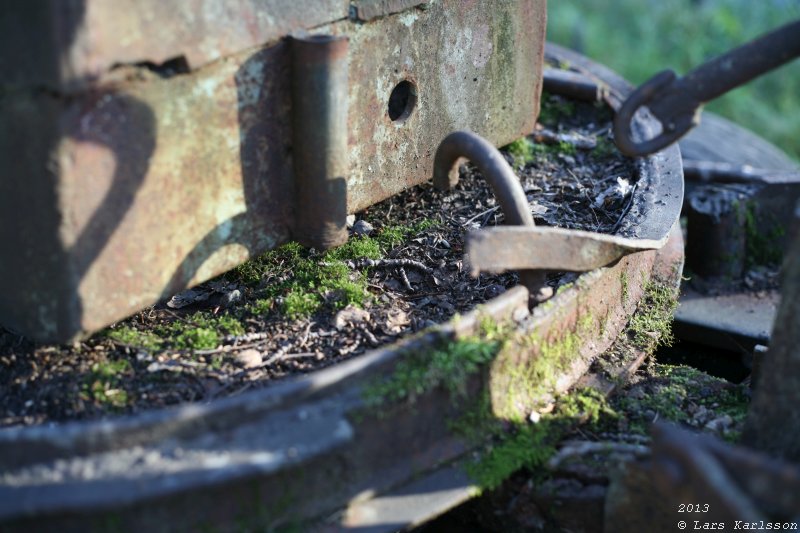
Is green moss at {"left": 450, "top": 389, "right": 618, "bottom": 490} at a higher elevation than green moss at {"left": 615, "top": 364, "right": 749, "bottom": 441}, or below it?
higher

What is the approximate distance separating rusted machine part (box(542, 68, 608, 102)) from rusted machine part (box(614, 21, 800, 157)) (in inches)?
78.8

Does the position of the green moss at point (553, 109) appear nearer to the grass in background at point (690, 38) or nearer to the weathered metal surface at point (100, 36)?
the weathered metal surface at point (100, 36)

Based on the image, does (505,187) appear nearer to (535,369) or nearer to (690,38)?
(535,369)

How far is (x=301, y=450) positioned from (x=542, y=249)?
1.09m

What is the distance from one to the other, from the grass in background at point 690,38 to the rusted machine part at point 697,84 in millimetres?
6902

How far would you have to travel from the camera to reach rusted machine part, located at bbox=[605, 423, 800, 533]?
2.38 meters

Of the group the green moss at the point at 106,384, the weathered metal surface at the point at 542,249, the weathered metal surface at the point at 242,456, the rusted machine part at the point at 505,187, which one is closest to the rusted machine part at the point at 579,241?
the weathered metal surface at the point at 542,249

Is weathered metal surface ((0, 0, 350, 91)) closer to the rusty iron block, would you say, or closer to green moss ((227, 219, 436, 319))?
the rusty iron block

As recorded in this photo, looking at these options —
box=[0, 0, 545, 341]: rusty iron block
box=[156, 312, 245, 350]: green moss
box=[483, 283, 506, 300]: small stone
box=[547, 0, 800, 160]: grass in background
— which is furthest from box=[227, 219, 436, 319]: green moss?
box=[547, 0, 800, 160]: grass in background

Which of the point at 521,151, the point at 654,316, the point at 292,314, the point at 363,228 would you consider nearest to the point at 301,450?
the point at 292,314

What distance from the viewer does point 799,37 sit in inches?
117

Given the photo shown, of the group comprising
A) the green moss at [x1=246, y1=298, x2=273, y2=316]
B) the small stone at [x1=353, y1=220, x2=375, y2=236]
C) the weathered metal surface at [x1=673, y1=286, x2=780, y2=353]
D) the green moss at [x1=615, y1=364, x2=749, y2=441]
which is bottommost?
the weathered metal surface at [x1=673, y1=286, x2=780, y2=353]

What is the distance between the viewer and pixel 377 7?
3.53 metres

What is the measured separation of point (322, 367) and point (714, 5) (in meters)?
10.4
